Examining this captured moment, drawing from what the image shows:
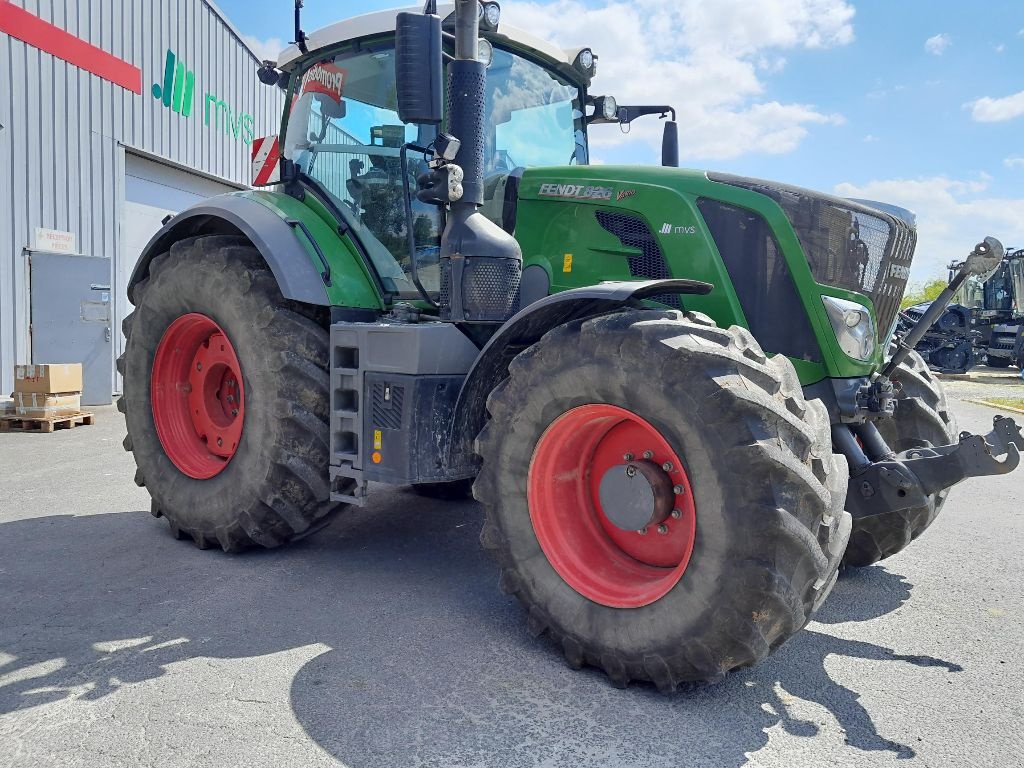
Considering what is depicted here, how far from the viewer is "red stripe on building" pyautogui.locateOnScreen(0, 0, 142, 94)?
32.4 ft

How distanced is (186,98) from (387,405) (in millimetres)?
11386

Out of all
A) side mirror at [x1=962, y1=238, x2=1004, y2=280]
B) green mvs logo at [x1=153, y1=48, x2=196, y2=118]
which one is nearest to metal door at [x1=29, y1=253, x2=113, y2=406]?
green mvs logo at [x1=153, y1=48, x2=196, y2=118]

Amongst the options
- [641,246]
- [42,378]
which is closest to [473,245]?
[641,246]

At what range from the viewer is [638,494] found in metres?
3.07

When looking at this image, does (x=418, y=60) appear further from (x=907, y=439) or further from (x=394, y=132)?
(x=907, y=439)

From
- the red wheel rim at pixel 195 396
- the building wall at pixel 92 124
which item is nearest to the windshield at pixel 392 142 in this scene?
the red wheel rim at pixel 195 396

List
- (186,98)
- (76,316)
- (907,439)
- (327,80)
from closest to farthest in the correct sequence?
(907,439) → (327,80) → (76,316) → (186,98)

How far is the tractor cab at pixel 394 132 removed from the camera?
443 cm

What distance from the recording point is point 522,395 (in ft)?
10.6

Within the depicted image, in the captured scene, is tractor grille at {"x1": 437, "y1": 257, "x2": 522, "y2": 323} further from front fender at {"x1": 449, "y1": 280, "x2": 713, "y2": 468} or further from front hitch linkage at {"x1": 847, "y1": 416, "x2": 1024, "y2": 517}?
front hitch linkage at {"x1": 847, "y1": 416, "x2": 1024, "y2": 517}

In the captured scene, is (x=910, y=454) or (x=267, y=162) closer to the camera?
(x=910, y=454)

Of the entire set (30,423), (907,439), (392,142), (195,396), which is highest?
(392,142)

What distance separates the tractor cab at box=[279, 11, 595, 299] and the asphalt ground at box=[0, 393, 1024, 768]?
68.0 inches

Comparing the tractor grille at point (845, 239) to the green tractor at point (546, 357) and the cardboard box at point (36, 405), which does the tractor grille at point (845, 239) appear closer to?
the green tractor at point (546, 357)
